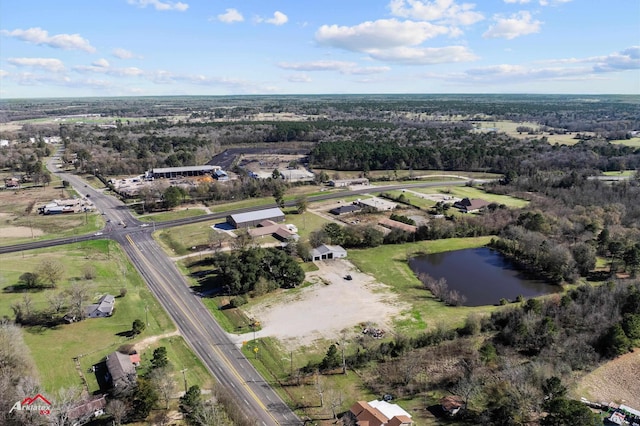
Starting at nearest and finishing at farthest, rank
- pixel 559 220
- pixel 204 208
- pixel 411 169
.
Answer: pixel 559 220
pixel 204 208
pixel 411 169

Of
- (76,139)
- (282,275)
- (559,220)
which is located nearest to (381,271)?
(282,275)

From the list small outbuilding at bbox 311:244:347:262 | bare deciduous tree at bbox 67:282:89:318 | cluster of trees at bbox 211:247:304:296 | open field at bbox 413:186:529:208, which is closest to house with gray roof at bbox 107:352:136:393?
bare deciduous tree at bbox 67:282:89:318

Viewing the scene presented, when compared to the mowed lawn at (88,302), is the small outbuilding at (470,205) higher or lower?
higher

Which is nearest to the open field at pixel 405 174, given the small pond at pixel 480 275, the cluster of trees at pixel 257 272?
the small pond at pixel 480 275

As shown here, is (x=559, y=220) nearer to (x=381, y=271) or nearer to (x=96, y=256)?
(x=381, y=271)

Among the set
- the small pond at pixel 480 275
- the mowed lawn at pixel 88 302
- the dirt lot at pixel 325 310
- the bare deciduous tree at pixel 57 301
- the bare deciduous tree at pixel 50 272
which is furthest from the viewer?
the small pond at pixel 480 275

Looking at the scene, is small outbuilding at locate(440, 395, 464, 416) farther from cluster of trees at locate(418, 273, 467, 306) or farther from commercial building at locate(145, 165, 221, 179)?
commercial building at locate(145, 165, 221, 179)

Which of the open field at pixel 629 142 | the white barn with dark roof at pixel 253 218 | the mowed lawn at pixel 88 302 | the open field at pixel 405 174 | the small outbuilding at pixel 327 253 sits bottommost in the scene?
the mowed lawn at pixel 88 302

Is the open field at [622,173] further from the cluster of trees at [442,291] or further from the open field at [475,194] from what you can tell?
the cluster of trees at [442,291]
